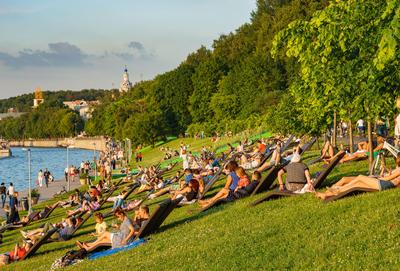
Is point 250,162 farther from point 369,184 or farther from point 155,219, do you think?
point 369,184

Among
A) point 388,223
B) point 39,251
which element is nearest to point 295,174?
point 388,223

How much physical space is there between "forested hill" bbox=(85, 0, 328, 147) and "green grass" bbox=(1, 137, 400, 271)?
45139 millimetres

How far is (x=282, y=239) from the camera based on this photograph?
893cm

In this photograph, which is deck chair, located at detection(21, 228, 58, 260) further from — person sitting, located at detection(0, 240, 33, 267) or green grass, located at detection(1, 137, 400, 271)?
green grass, located at detection(1, 137, 400, 271)

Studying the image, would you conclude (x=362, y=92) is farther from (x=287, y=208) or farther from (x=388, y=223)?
(x=388, y=223)

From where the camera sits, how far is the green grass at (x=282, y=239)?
25.1 feet

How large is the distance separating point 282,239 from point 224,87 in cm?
6832

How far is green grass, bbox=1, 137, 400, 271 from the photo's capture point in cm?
764

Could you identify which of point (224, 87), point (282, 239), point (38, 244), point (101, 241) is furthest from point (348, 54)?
point (224, 87)

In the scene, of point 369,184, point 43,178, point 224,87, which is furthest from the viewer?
point 224,87

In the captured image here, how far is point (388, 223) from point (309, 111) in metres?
14.1

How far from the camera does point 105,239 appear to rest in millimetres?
12758

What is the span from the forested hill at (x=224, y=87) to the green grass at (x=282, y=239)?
45139mm

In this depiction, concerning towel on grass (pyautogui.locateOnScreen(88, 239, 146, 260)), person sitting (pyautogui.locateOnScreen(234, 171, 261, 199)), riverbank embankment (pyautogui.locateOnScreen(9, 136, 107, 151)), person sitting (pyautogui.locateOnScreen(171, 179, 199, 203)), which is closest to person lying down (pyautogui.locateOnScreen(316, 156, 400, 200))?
towel on grass (pyautogui.locateOnScreen(88, 239, 146, 260))
